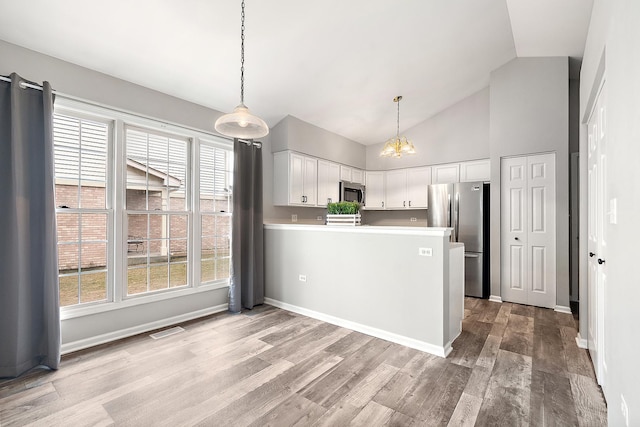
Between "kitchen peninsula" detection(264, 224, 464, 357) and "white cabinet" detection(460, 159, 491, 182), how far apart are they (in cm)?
250

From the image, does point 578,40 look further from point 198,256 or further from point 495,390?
point 198,256

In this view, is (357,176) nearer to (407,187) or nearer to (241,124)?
(407,187)

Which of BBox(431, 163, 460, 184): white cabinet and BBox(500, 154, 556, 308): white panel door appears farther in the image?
BBox(431, 163, 460, 184): white cabinet

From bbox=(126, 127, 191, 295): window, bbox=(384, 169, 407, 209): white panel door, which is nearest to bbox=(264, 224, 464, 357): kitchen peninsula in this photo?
bbox=(126, 127, 191, 295): window

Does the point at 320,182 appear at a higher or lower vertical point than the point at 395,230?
higher

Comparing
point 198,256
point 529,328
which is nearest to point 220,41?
point 198,256

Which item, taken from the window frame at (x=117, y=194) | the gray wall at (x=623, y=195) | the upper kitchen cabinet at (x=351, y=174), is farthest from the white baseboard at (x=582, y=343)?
the window frame at (x=117, y=194)

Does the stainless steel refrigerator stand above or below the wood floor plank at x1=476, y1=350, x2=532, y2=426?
above

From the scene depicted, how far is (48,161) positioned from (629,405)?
3982 millimetres

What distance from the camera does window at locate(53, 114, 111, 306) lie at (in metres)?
2.85

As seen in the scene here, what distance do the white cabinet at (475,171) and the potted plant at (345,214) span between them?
273 cm

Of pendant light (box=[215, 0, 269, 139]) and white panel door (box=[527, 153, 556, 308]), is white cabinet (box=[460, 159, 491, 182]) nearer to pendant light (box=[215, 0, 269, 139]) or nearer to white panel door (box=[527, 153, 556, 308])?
white panel door (box=[527, 153, 556, 308])

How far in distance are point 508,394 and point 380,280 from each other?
138 centimetres

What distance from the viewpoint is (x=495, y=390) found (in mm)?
2195
